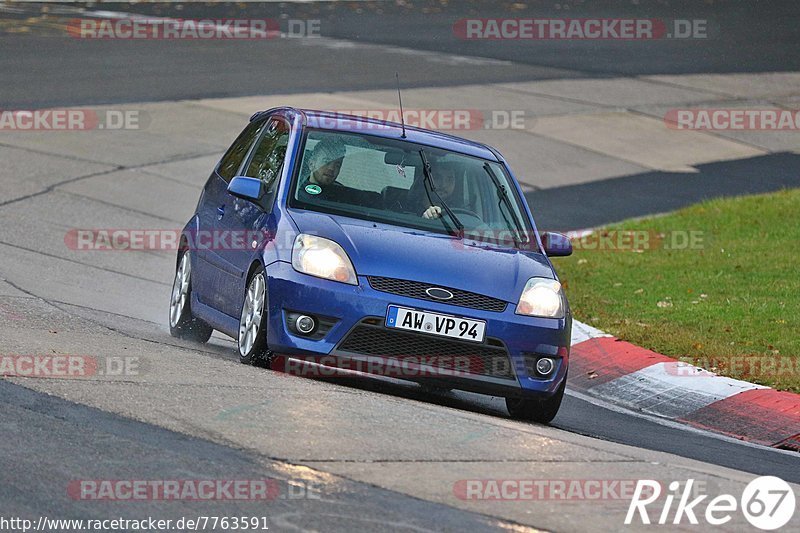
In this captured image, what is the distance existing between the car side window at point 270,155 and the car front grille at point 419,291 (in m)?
1.31

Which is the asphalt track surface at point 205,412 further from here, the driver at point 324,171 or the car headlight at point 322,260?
the driver at point 324,171

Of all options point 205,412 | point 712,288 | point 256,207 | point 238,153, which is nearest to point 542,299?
point 256,207

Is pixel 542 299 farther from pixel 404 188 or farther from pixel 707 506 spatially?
pixel 707 506

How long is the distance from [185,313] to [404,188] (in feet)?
6.81

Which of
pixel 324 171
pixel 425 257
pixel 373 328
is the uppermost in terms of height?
pixel 324 171

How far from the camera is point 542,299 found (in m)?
8.75

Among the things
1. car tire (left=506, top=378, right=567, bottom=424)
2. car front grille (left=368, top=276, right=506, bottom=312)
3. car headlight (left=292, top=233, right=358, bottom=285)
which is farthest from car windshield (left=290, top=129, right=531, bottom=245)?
car tire (left=506, top=378, right=567, bottom=424)

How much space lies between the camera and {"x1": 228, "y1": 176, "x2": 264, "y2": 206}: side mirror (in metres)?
9.24

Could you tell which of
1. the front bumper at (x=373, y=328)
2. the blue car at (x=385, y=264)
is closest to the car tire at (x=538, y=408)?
the blue car at (x=385, y=264)

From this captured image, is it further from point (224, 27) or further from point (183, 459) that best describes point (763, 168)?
point (183, 459)

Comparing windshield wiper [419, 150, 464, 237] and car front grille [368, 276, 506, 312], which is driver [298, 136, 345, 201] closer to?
windshield wiper [419, 150, 464, 237]

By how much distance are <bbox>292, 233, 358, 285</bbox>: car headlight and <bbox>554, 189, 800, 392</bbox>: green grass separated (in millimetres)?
3631

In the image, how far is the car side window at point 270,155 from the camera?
958 cm

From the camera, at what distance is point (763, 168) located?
2209 centimetres
